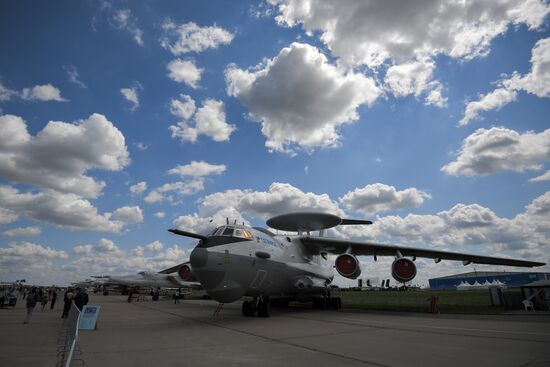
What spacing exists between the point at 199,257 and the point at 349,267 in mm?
7171

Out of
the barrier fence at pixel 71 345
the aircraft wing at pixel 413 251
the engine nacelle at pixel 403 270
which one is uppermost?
the aircraft wing at pixel 413 251

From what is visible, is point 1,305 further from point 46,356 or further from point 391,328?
point 391,328

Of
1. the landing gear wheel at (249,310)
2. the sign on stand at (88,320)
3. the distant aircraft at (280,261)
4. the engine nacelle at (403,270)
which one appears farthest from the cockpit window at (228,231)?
the engine nacelle at (403,270)

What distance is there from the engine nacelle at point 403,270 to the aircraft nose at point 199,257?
8.44 meters

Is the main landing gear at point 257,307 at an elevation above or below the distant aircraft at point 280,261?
below

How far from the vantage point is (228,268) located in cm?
1039

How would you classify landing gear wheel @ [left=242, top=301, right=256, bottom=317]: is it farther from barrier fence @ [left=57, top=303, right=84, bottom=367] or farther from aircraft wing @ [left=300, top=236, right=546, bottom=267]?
barrier fence @ [left=57, top=303, right=84, bottom=367]

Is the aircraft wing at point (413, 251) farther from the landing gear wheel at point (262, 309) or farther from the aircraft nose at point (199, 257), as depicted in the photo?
the aircraft nose at point (199, 257)

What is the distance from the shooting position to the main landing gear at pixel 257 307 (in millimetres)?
12961

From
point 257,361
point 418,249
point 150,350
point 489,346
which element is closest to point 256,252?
point 150,350

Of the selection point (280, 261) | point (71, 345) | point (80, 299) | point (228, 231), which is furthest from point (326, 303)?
point (71, 345)

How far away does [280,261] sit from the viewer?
13062 millimetres

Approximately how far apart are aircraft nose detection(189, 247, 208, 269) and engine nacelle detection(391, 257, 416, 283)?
27.7 ft

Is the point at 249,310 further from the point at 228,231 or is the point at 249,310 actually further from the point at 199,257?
the point at 199,257
